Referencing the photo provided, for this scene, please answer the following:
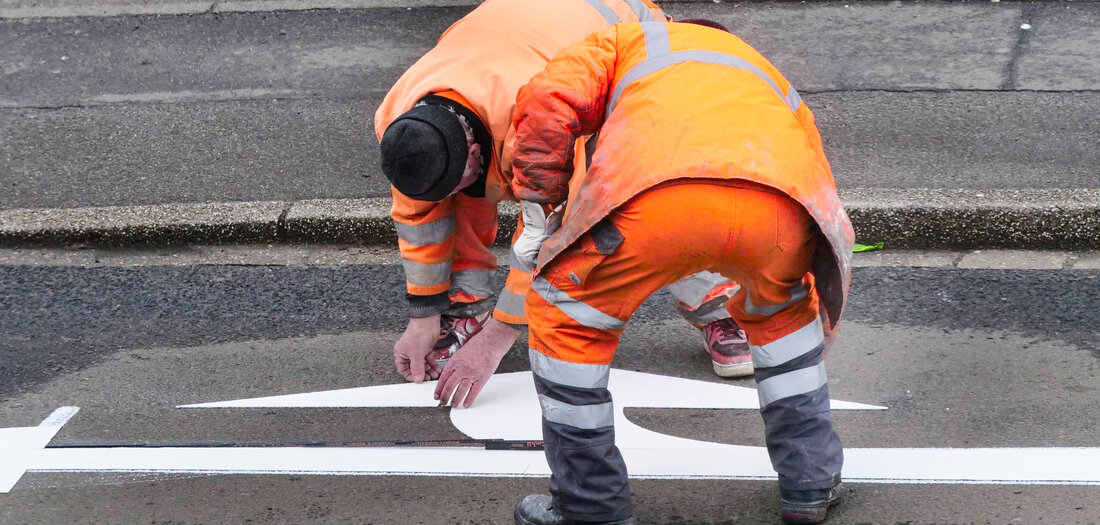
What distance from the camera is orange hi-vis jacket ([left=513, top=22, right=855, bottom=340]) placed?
7.58 feet

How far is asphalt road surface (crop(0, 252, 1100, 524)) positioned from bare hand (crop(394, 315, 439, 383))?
0.39ft

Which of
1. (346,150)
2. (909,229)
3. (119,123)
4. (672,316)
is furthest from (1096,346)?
(119,123)

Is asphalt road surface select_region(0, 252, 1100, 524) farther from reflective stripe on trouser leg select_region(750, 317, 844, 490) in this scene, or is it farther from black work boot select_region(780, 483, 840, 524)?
reflective stripe on trouser leg select_region(750, 317, 844, 490)

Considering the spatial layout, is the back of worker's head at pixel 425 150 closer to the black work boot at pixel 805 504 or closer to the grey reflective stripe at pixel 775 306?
the grey reflective stripe at pixel 775 306

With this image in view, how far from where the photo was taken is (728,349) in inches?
142

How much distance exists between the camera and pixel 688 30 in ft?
8.47

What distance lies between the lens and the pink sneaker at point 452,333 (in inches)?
149

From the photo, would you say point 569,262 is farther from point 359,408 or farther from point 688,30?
point 359,408

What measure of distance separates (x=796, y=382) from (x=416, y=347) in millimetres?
1413

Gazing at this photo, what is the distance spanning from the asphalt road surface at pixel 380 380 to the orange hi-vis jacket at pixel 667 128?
826mm

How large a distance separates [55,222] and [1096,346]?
13.9 ft

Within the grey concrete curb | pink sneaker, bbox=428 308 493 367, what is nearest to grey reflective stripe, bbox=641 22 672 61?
pink sneaker, bbox=428 308 493 367

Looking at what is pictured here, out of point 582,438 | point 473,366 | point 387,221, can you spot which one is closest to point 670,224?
point 582,438

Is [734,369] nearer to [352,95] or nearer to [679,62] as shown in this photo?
[679,62]
